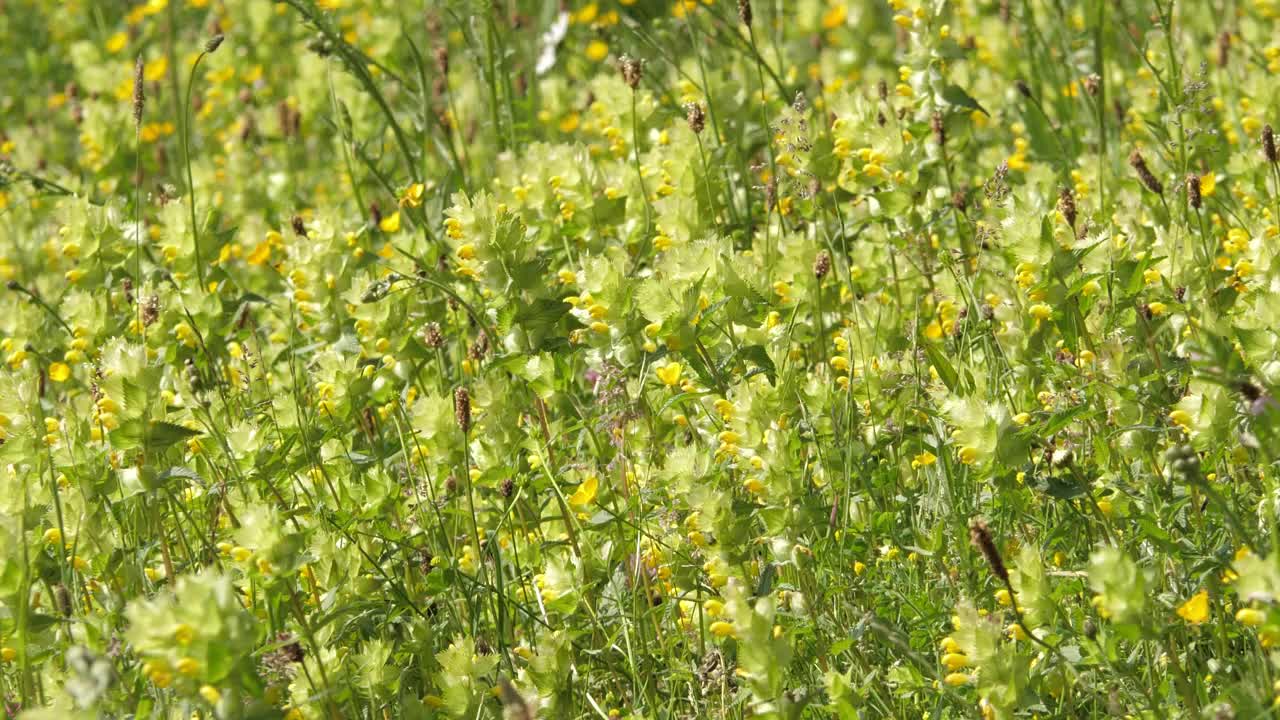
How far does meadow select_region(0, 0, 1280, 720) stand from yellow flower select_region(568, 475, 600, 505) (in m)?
0.01

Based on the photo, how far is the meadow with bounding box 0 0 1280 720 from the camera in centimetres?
188

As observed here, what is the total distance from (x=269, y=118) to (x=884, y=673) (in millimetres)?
3924

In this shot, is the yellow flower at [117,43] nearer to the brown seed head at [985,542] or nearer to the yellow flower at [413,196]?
the yellow flower at [413,196]

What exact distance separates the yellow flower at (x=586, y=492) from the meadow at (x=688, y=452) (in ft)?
0.03

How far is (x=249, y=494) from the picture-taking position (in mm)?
2363

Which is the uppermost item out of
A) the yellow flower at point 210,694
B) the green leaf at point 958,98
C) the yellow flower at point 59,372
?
the green leaf at point 958,98

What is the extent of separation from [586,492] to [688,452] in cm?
25

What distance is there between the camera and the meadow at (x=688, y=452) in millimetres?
1875

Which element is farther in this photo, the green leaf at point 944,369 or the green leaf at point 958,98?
the green leaf at point 958,98

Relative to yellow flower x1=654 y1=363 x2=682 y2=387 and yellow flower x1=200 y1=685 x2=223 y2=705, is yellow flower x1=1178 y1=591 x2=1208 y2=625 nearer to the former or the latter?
yellow flower x1=654 y1=363 x2=682 y2=387

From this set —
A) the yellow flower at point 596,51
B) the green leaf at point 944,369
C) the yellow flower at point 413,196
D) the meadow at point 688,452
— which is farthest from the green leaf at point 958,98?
the yellow flower at point 596,51

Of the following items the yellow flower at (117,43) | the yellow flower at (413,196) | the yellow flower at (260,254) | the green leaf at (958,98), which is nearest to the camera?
the green leaf at (958,98)

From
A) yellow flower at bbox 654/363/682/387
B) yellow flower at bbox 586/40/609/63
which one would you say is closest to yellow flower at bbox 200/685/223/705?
yellow flower at bbox 654/363/682/387

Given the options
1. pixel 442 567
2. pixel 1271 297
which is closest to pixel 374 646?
pixel 442 567
